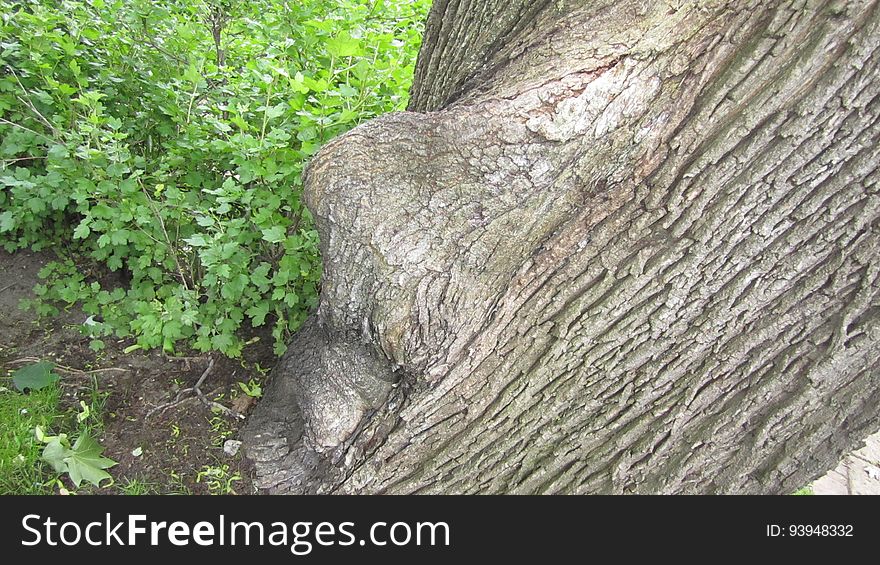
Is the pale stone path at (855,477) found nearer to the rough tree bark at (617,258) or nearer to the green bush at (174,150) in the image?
the rough tree bark at (617,258)

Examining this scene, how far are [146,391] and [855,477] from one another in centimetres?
335

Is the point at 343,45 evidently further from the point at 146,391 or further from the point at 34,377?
the point at 34,377

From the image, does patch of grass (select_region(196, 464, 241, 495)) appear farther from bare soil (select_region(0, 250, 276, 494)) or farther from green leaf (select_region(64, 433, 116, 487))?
green leaf (select_region(64, 433, 116, 487))

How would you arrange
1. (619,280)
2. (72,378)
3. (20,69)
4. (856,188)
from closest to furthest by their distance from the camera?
(856,188), (619,280), (72,378), (20,69)

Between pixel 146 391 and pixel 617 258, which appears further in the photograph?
pixel 146 391

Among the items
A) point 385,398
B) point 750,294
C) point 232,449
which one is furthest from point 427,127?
point 232,449

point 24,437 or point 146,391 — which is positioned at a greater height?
point 146,391

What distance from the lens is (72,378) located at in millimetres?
2732

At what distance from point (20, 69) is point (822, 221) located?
3238 millimetres

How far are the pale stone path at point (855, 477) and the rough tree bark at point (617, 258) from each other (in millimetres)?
1641

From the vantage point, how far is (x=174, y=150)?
2.83 meters

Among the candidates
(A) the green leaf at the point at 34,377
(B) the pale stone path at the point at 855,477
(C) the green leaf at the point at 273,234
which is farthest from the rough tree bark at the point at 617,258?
(B) the pale stone path at the point at 855,477

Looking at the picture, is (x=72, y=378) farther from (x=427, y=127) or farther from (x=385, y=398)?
(x=427, y=127)

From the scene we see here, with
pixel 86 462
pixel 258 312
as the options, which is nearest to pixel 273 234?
pixel 258 312
